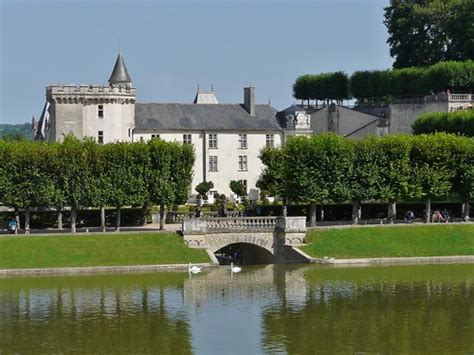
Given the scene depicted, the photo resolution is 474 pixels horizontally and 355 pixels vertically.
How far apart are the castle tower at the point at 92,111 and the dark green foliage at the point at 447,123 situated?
25.4m

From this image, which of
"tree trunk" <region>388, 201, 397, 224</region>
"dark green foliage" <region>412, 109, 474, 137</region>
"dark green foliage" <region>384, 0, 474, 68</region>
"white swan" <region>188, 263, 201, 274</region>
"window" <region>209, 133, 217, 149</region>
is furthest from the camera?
"dark green foliage" <region>384, 0, 474, 68</region>

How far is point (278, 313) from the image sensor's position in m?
58.9

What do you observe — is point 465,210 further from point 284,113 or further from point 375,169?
point 284,113

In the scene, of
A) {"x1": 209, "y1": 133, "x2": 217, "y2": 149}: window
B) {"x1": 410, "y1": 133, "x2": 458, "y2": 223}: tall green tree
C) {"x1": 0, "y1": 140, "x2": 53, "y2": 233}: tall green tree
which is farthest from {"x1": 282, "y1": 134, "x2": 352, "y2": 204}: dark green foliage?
{"x1": 209, "y1": 133, "x2": 217, "y2": 149}: window

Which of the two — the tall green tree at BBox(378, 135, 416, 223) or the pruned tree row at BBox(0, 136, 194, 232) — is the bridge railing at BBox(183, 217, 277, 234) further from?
the tall green tree at BBox(378, 135, 416, 223)

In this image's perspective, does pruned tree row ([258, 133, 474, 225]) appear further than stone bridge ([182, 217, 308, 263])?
Yes

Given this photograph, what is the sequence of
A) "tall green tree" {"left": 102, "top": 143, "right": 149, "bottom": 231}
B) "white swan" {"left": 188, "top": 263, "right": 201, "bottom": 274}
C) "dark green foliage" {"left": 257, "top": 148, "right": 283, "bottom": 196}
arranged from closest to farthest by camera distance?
"white swan" {"left": 188, "top": 263, "right": 201, "bottom": 274}
"tall green tree" {"left": 102, "top": 143, "right": 149, "bottom": 231}
"dark green foliage" {"left": 257, "top": 148, "right": 283, "bottom": 196}

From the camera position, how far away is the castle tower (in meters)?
109

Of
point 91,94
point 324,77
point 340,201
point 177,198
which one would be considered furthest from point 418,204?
point 324,77

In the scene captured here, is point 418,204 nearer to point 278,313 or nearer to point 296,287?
point 296,287

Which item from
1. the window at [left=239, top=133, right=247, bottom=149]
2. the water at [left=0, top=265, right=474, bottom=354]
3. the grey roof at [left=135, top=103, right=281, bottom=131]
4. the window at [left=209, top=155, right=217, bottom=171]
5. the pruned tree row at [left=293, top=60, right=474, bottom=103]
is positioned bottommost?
the water at [left=0, top=265, right=474, bottom=354]

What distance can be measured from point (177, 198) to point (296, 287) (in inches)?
693

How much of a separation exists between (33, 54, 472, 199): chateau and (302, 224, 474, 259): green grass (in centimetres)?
3195

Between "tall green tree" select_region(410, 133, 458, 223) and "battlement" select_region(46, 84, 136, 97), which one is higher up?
"battlement" select_region(46, 84, 136, 97)
